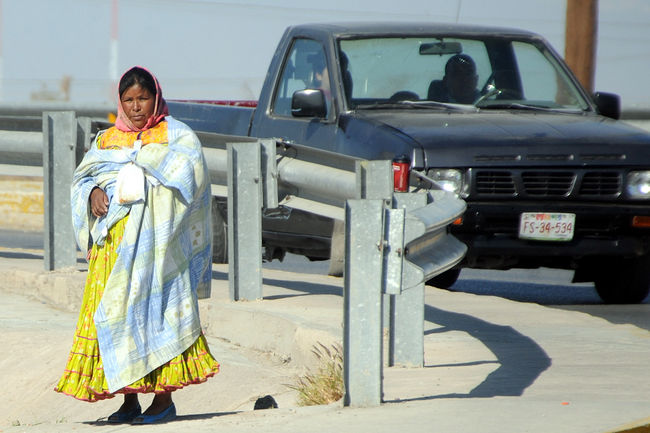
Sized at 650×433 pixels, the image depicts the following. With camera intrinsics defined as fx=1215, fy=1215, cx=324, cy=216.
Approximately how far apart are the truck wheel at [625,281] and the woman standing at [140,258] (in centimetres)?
447

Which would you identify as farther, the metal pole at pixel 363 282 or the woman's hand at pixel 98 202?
the woman's hand at pixel 98 202

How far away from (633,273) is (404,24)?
8.42ft

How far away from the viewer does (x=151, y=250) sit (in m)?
5.08

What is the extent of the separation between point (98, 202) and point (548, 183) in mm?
3741

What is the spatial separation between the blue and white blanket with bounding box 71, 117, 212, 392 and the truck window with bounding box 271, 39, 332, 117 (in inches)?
147

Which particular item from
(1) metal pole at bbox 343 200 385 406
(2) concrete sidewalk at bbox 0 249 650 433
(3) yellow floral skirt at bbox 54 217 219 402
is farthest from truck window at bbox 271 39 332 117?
(1) metal pole at bbox 343 200 385 406

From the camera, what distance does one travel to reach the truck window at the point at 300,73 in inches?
355

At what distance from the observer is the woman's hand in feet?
16.9

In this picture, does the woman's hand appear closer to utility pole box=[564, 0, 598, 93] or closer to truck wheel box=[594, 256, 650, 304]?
truck wheel box=[594, 256, 650, 304]

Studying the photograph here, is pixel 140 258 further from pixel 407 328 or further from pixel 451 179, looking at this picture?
pixel 451 179

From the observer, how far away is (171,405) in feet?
17.3

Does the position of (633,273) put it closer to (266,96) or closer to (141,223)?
(266,96)

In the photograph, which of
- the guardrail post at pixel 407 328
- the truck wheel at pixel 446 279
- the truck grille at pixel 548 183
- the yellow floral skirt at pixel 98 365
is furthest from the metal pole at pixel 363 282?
the truck wheel at pixel 446 279

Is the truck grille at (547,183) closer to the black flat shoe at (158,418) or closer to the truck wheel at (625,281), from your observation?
the truck wheel at (625,281)
